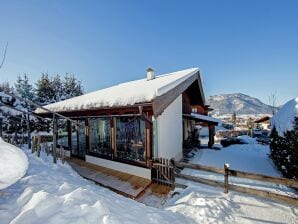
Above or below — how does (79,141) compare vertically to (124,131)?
below

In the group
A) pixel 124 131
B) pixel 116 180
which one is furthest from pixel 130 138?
pixel 116 180

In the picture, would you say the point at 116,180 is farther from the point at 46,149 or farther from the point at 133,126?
the point at 46,149

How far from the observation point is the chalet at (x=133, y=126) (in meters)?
7.49

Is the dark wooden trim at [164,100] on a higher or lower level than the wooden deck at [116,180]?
higher

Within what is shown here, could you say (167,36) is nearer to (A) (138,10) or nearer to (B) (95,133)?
(A) (138,10)

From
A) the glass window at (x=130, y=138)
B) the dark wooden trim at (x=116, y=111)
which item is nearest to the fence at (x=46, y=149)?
the dark wooden trim at (x=116, y=111)

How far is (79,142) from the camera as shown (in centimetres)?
1205

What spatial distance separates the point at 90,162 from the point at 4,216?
7537 mm

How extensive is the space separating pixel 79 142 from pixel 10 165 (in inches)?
334

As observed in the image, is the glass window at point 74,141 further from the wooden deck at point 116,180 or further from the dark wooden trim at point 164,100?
the dark wooden trim at point 164,100

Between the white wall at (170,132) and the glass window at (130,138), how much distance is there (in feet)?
2.53

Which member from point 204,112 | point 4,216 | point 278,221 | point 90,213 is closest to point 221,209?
point 278,221

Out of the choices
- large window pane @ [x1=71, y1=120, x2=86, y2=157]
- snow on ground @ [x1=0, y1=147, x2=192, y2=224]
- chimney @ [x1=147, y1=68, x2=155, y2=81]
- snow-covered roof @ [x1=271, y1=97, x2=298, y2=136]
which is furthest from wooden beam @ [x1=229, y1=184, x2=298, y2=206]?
large window pane @ [x1=71, y1=120, x2=86, y2=157]

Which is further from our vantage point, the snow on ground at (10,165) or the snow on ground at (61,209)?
the snow on ground at (10,165)
